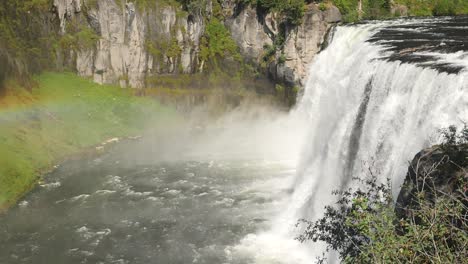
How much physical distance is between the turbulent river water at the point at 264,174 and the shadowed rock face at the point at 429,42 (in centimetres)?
10

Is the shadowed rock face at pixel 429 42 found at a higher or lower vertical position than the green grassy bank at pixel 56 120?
higher

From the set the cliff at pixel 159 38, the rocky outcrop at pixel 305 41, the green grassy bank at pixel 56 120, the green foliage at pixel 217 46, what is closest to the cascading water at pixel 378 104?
the rocky outcrop at pixel 305 41

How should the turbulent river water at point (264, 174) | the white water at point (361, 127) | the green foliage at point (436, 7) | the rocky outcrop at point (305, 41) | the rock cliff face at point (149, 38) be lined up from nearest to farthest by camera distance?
the white water at point (361, 127), the turbulent river water at point (264, 174), the rocky outcrop at point (305, 41), the rock cliff face at point (149, 38), the green foliage at point (436, 7)

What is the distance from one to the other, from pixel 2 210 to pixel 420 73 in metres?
28.0

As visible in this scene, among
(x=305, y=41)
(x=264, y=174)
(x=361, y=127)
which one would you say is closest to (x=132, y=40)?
(x=305, y=41)

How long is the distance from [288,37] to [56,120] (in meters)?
25.3

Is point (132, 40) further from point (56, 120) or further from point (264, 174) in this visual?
point (264, 174)

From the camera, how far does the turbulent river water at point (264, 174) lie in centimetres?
2431

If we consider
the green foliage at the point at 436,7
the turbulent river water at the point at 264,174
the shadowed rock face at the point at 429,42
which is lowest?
the turbulent river water at the point at 264,174

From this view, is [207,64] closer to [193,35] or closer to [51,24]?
[193,35]

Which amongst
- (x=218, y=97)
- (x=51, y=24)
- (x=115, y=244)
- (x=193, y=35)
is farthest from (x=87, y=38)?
(x=115, y=244)

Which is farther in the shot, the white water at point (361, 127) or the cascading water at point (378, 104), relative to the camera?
the cascading water at point (378, 104)

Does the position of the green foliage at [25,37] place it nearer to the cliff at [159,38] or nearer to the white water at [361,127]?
the cliff at [159,38]

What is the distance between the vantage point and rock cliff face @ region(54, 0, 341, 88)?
170 feet
